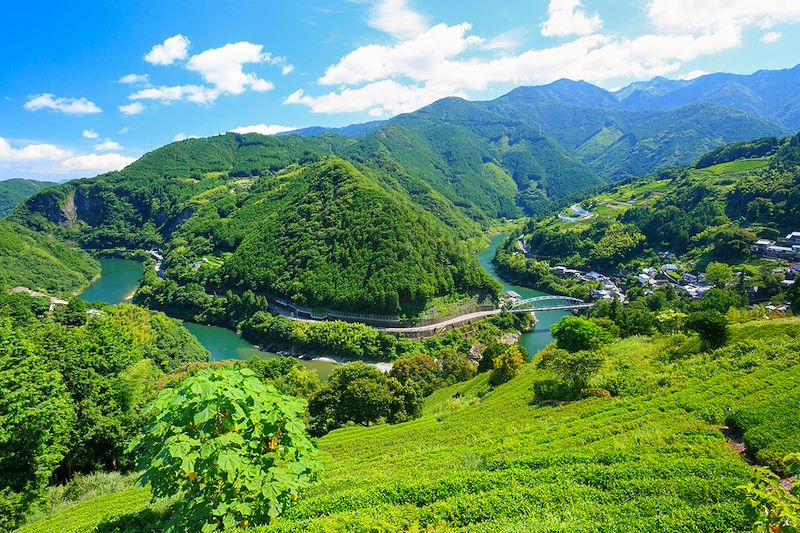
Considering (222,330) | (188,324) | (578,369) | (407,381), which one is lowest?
(222,330)

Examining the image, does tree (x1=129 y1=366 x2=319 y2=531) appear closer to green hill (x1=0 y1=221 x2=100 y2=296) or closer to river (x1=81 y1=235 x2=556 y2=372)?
river (x1=81 y1=235 x2=556 y2=372)

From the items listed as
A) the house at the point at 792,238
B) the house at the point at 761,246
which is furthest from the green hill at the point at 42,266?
the house at the point at 792,238

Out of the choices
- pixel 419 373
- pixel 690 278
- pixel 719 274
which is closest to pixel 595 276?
pixel 690 278

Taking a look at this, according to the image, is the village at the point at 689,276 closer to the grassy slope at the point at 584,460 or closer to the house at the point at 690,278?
the house at the point at 690,278

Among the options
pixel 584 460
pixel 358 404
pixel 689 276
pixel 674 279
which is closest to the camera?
pixel 584 460

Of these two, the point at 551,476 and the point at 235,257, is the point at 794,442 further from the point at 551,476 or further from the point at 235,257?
the point at 235,257

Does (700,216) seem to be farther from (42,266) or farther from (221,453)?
(42,266)
